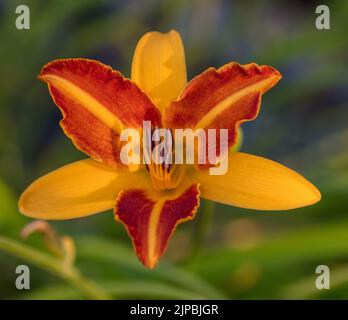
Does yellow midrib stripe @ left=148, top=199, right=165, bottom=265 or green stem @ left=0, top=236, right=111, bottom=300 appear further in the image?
green stem @ left=0, top=236, right=111, bottom=300

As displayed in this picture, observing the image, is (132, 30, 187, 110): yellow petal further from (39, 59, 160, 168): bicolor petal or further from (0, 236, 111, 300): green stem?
(0, 236, 111, 300): green stem

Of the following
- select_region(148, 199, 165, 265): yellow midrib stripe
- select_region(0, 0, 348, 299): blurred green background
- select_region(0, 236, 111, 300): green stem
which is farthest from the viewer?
select_region(0, 0, 348, 299): blurred green background

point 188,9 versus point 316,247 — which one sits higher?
point 188,9

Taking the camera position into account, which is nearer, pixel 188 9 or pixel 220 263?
pixel 220 263

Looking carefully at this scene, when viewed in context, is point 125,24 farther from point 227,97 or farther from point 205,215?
point 227,97

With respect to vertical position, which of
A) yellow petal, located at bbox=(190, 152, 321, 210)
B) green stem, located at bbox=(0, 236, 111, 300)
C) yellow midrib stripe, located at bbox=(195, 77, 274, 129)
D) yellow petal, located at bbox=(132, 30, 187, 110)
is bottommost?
green stem, located at bbox=(0, 236, 111, 300)

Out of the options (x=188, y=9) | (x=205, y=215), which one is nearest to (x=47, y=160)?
(x=188, y=9)

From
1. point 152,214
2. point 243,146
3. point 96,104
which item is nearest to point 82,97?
point 96,104

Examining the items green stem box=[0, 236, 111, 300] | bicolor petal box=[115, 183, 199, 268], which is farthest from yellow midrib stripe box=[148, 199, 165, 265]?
green stem box=[0, 236, 111, 300]
